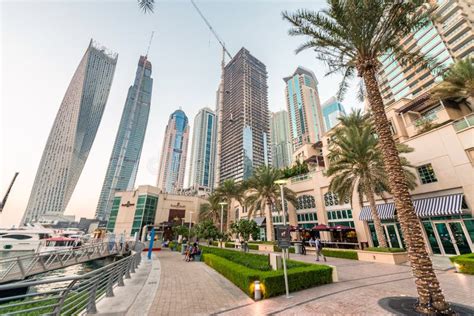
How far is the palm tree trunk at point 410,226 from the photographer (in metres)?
6.29

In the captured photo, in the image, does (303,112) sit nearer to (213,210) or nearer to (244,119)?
(244,119)

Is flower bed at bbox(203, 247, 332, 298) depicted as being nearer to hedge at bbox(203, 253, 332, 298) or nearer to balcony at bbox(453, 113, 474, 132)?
hedge at bbox(203, 253, 332, 298)

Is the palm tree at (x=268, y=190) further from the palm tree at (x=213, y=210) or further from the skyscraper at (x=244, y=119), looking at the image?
the skyscraper at (x=244, y=119)

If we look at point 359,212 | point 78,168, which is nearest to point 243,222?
point 359,212

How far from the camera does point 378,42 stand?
30.3 ft

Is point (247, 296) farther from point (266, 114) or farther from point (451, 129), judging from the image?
point (266, 114)

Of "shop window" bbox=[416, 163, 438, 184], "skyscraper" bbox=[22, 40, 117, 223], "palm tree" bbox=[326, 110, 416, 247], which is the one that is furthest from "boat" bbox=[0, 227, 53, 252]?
"skyscraper" bbox=[22, 40, 117, 223]

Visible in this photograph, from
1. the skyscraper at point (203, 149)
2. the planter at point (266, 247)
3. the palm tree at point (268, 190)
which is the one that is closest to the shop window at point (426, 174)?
the palm tree at point (268, 190)

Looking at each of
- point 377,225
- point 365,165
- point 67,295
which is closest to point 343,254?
Answer: point 377,225

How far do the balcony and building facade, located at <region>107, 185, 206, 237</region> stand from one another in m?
49.3

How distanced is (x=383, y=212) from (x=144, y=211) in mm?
52727

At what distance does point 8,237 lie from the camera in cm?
2492

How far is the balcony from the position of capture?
1603 centimetres

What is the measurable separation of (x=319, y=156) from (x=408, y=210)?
113 feet
